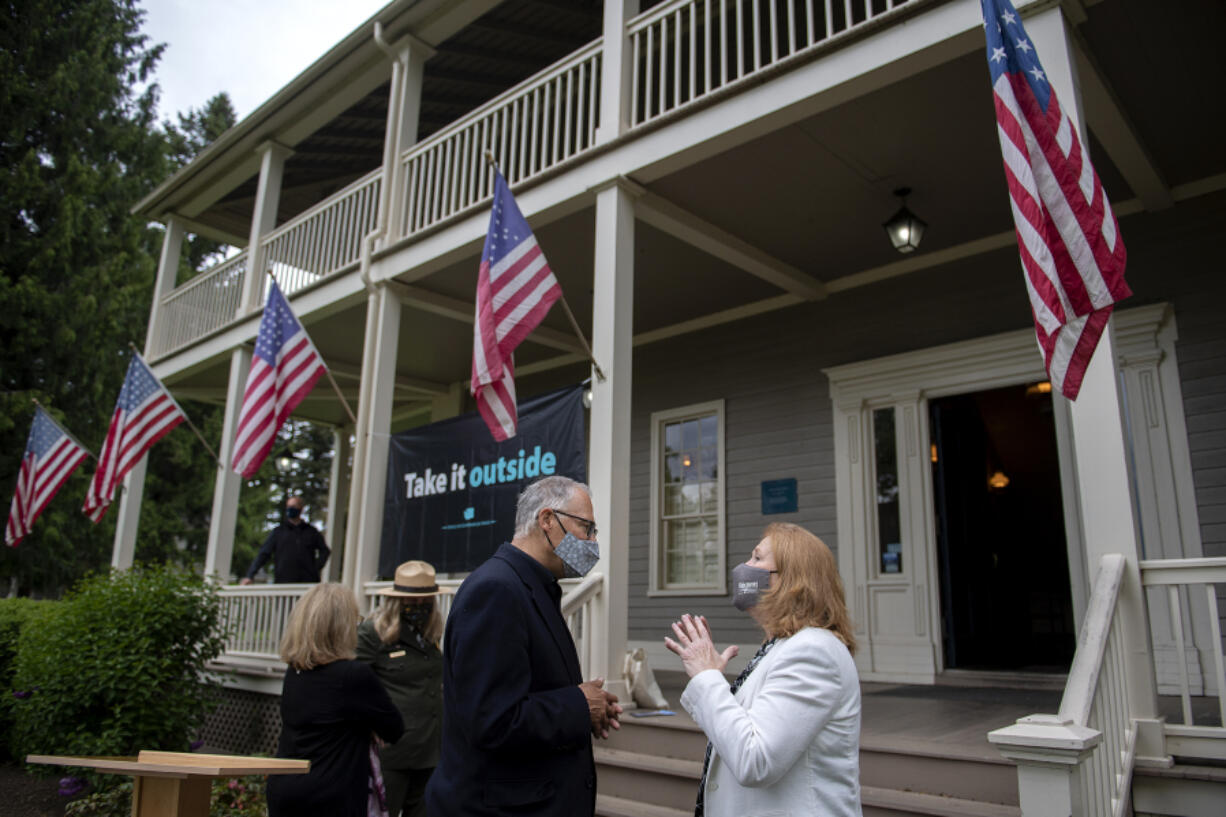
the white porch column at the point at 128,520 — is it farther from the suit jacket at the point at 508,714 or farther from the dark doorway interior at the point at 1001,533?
the suit jacket at the point at 508,714

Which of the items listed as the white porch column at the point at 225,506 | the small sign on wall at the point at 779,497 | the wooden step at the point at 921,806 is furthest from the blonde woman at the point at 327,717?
the white porch column at the point at 225,506

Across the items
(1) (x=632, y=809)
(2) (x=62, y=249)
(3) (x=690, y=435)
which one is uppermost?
(2) (x=62, y=249)

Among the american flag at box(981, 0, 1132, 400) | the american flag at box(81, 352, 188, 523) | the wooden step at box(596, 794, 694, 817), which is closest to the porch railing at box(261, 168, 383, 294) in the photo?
the american flag at box(81, 352, 188, 523)

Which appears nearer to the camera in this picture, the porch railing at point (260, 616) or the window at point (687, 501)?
the porch railing at point (260, 616)

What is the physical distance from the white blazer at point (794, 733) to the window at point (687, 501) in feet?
22.2

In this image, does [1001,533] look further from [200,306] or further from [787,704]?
[200,306]

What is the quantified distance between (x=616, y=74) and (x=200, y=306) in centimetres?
788

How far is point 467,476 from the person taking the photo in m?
7.50

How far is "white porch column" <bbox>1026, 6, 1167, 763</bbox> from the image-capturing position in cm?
372

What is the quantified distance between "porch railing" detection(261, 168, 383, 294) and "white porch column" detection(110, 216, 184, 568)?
278 cm

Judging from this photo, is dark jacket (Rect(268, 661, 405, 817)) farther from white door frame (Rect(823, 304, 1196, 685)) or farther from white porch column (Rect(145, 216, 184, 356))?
white porch column (Rect(145, 216, 184, 356))

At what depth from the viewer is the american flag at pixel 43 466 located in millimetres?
10289

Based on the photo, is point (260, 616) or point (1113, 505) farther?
point (260, 616)

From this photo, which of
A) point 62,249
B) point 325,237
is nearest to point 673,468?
point 325,237
